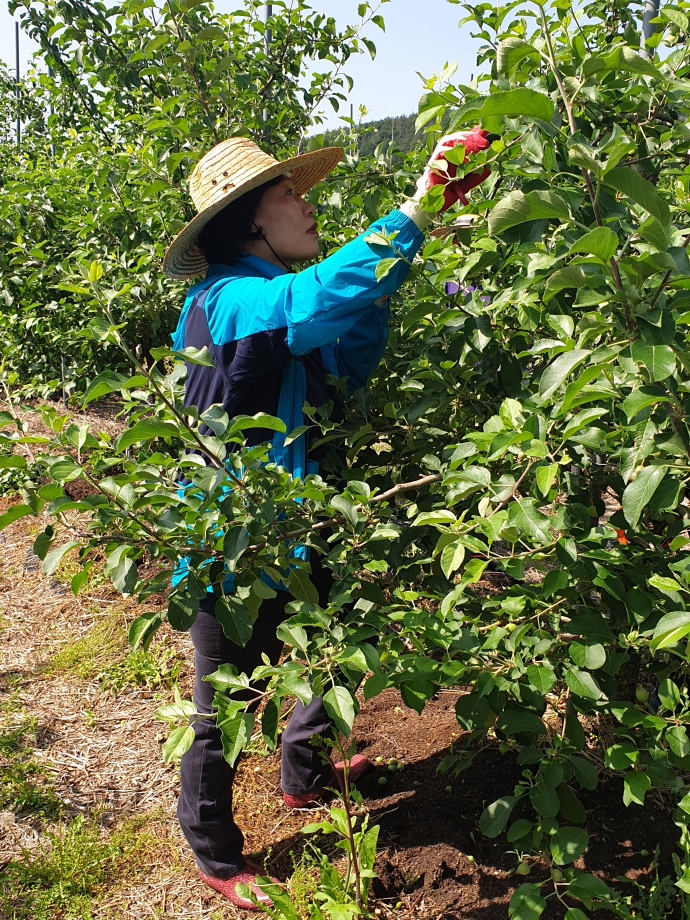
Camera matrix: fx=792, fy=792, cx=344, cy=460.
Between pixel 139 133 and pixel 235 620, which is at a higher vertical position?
pixel 139 133

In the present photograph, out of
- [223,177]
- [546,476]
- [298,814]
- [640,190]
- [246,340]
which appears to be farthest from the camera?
[298,814]

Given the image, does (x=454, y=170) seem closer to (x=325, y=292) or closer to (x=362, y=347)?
(x=325, y=292)

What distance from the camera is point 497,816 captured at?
5.35 feet

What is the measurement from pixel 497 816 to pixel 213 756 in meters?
0.74

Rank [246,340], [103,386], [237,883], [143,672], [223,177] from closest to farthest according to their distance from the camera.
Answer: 1. [103,386]
2. [246,340]
3. [223,177]
4. [237,883]
5. [143,672]

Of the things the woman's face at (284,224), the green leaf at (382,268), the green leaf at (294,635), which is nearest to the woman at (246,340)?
the woman's face at (284,224)

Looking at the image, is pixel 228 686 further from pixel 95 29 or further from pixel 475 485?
pixel 95 29

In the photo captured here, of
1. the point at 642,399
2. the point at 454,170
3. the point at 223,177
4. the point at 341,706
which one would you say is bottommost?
the point at 341,706

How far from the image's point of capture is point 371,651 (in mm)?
1290

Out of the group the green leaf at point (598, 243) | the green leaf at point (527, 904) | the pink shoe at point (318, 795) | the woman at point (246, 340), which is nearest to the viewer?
the green leaf at point (598, 243)

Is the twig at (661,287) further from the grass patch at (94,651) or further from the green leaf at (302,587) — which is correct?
the grass patch at (94,651)

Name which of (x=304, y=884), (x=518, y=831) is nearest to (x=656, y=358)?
(x=518, y=831)

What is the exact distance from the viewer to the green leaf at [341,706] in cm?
120

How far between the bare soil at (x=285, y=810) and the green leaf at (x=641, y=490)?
1.07 metres
